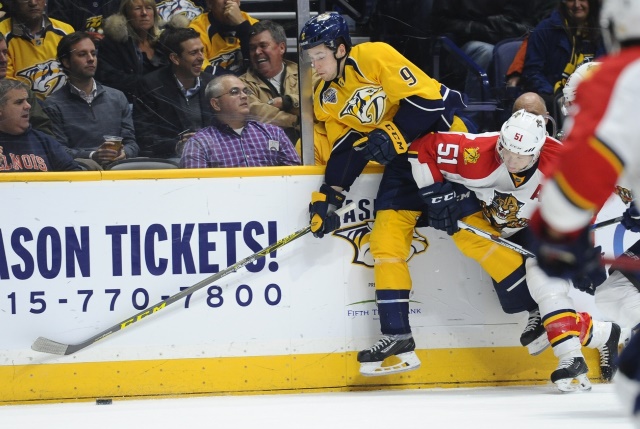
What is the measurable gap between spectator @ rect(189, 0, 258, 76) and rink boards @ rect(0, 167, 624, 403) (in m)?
0.44

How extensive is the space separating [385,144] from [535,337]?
0.97 metres

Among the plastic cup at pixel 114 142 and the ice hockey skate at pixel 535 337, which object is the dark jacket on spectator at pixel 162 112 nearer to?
the plastic cup at pixel 114 142

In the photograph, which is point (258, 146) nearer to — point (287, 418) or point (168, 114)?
point (168, 114)

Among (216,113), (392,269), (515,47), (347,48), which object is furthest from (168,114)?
(515,47)

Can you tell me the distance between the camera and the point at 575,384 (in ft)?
Result: 12.6

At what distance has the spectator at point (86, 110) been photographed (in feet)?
12.7

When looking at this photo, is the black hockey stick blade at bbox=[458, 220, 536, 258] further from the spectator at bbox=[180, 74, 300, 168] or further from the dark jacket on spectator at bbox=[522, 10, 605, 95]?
the dark jacket on spectator at bbox=[522, 10, 605, 95]

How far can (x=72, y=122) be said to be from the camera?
12.8ft

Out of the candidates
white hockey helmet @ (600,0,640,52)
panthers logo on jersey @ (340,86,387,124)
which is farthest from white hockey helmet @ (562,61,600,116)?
white hockey helmet @ (600,0,640,52)

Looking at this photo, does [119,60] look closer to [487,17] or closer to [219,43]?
[219,43]

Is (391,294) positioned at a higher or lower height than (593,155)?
lower

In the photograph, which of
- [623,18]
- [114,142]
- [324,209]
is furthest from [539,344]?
[623,18]

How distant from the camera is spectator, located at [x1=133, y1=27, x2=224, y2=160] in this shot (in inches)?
154

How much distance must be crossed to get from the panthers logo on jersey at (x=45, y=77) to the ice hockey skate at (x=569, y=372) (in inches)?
86.6
